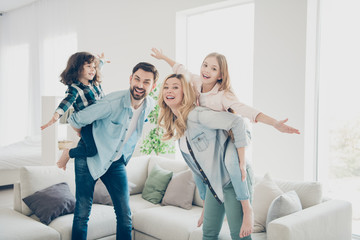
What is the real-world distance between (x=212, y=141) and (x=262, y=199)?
98 cm

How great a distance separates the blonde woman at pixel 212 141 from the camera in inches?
76.8

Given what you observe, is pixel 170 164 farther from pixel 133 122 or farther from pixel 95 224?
pixel 133 122

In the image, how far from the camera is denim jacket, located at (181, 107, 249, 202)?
6.39 feet

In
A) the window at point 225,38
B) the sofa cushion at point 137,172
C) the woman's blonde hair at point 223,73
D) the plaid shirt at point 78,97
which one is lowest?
the sofa cushion at point 137,172

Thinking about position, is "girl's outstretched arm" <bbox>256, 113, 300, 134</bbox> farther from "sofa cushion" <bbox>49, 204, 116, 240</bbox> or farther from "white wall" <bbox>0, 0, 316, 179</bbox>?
"white wall" <bbox>0, 0, 316, 179</bbox>

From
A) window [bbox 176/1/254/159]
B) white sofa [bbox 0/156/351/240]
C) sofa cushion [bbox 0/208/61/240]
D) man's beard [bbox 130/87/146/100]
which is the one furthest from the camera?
window [bbox 176/1/254/159]

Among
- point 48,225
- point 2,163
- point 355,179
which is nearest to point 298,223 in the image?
point 355,179

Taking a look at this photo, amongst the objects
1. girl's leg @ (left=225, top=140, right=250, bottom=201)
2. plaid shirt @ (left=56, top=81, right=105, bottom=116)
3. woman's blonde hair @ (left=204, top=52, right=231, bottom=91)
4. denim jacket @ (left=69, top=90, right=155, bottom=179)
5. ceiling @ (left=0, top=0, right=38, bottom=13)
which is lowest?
girl's leg @ (left=225, top=140, right=250, bottom=201)

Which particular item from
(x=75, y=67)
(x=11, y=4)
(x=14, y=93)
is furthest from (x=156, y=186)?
(x=11, y=4)

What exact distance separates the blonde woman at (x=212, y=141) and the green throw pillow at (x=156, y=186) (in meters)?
1.53

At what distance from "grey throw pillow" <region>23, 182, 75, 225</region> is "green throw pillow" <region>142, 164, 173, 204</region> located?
758 millimetres

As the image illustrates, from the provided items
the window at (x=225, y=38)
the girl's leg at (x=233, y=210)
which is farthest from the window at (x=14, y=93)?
the girl's leg at (x=233, y=210)

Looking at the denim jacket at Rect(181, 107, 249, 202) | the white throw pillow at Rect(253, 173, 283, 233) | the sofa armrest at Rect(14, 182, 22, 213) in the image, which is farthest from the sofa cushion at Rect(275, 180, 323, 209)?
the sofa armrest at Rect(14, 182, 22, 213)

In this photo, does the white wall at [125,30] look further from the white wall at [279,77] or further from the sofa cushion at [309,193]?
the sofa cushion at [309,193]
